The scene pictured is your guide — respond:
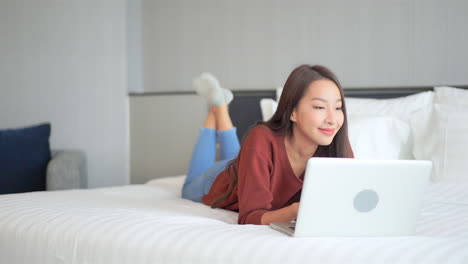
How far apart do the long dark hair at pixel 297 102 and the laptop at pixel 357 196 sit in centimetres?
55

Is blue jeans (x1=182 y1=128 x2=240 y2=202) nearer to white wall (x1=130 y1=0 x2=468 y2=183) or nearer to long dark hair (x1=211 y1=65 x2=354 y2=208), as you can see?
long dark hair (x1=211 y1=65 x2=354 y2=208)

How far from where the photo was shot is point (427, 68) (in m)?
3.46

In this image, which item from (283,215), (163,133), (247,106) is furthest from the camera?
(163,133)

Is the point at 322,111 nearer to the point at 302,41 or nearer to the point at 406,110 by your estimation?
the point at 406,110

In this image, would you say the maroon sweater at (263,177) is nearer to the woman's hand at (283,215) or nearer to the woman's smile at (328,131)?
the woman's hand at (283,215)

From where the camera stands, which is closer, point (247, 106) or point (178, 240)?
point (178, 240)

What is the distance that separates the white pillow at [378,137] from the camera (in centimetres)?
296

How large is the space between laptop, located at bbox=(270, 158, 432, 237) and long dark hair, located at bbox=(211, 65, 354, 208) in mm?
552

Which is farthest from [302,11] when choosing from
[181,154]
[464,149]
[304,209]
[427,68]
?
[304,209]

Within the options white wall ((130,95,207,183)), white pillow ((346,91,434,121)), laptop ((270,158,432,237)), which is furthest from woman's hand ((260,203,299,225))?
white wall ((130,95,207,183))

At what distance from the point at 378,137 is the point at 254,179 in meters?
1.18

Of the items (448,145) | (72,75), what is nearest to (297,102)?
(448,145)

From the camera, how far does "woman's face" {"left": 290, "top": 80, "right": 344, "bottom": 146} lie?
6.48 feet

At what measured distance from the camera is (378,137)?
297cm
